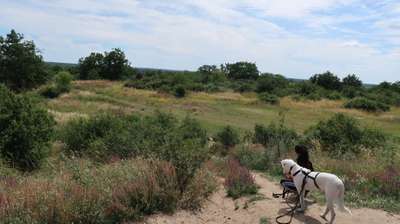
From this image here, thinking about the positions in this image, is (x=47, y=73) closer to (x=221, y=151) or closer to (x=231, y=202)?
(x=221, y=151)

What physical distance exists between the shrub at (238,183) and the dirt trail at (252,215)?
0.22 meters

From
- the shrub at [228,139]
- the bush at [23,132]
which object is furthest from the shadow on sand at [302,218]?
the shrub at [228,139]

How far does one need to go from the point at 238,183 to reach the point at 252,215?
140 cm

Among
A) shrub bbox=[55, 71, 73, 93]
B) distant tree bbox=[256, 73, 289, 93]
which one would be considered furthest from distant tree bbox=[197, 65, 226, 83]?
shrub bbox=[55, 71, 73, 93]

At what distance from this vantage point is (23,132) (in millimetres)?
12289

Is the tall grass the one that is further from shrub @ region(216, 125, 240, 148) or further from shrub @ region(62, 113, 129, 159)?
shrub @ region(216, 125, 240, 148)

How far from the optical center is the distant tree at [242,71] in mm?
102750

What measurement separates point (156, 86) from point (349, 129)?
55965 mm

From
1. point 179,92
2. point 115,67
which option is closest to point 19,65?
point 179,92

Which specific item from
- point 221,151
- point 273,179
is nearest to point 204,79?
point 221,151

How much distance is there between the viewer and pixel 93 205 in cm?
594

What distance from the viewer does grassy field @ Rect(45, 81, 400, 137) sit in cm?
3569

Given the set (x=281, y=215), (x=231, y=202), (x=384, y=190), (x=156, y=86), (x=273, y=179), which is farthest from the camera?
(x=156, y=86)

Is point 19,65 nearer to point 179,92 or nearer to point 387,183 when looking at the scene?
point 179,92
